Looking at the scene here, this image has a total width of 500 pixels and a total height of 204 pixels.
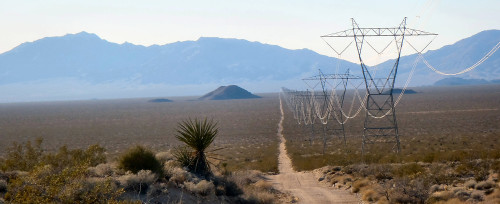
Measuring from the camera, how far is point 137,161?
53.8 feet

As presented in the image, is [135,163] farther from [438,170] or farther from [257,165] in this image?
[257,165]

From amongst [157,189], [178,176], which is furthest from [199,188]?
[157,189]

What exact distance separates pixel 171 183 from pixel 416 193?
8.61 m

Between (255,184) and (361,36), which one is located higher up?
(361,36)

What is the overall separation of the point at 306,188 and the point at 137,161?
360 inches

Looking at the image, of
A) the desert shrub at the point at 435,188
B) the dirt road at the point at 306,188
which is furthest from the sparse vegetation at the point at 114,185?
the desert shrub at the point at 435,188

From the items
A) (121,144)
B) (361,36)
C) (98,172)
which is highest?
(361,36)

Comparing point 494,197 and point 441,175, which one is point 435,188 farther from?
point 494,197

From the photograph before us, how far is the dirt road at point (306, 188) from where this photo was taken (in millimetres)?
18836

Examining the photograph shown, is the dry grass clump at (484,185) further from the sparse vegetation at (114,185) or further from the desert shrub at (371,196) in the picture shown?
the sparse vegetation at (114,185)

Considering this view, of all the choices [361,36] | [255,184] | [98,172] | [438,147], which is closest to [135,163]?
[98,172]

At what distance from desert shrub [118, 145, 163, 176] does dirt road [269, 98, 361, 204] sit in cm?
624

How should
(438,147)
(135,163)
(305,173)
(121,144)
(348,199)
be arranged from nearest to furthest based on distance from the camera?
(135,163)
(348,199)
(305,173)
(438,147)
(121,144)

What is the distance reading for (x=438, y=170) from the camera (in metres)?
19.9
